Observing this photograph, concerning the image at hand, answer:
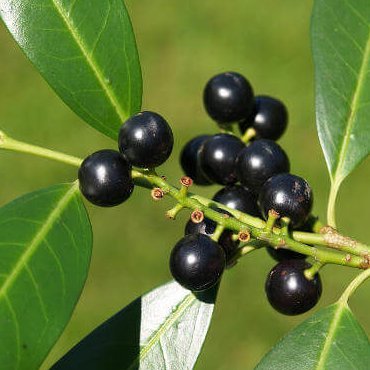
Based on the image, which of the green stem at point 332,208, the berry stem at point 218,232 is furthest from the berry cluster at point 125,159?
the green stem at point 332,208

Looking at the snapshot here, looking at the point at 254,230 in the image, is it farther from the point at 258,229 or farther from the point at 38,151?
the point at 38,151

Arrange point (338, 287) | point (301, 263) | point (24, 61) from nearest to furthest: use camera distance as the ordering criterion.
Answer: point (301, 263), point (338, 287), point (24, 61)

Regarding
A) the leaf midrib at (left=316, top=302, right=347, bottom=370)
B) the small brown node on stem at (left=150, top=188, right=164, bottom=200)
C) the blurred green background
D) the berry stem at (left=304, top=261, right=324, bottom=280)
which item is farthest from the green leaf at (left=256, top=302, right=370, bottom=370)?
the blurred green background

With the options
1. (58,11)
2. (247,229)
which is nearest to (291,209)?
(247,229)

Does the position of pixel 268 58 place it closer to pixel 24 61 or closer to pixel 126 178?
pixel 24 61

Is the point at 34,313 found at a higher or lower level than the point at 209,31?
lower

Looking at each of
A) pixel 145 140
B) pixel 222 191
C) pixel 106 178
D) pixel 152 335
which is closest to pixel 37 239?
pixel 106 178

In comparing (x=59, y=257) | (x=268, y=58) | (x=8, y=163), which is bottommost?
(x=59, y=257)

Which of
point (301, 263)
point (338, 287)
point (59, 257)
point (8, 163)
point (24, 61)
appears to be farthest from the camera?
point (24, 61)
